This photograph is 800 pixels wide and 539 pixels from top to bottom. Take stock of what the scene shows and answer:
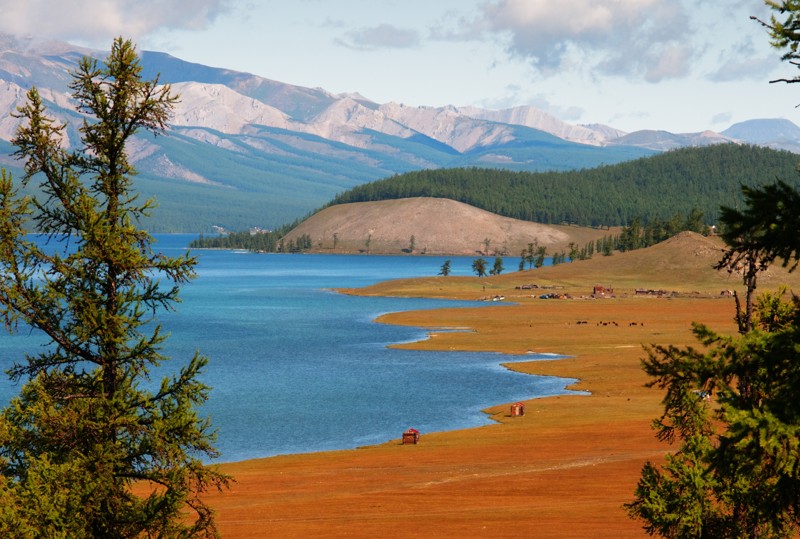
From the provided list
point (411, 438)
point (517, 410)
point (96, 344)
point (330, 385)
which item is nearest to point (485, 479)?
point (411, 438)

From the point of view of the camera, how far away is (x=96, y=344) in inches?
904

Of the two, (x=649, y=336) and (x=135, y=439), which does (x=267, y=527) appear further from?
(x=649, y=336)

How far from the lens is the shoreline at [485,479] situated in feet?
136

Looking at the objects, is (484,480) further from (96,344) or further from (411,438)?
(96,344)

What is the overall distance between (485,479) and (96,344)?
3184 cm

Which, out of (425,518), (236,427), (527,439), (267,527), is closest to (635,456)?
(527,439)

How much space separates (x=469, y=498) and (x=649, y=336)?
307 feet

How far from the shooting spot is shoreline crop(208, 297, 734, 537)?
136 ft

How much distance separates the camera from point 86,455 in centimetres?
2309

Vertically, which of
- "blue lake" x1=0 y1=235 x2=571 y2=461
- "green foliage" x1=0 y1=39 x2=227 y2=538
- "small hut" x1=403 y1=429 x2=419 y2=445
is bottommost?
"blue lake" x1=0 y1=235 x2=571 y2=461

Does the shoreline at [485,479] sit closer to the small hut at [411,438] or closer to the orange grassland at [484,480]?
the orange grassland at [484,480]

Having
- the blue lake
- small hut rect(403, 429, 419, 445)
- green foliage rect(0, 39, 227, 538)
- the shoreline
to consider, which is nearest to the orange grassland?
the shoreline

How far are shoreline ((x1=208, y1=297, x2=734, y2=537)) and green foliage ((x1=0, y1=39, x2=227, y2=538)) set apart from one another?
18.2 m

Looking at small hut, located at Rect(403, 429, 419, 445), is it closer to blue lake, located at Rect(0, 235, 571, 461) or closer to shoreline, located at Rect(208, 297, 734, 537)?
shoreline, located at Rect(208, 297, 734, 537)
